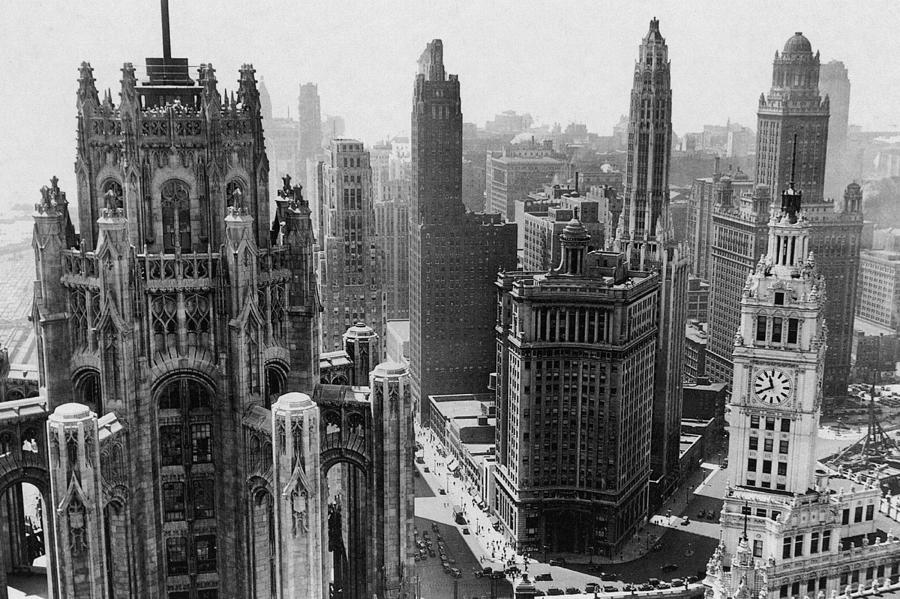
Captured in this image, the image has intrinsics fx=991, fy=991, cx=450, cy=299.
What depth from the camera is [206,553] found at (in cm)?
4344

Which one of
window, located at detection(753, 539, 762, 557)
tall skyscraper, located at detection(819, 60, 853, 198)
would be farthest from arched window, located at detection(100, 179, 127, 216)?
tall skyscraper, located at detection(819, 60, 853, 198)

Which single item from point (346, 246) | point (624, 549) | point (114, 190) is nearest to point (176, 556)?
point (114, 190)

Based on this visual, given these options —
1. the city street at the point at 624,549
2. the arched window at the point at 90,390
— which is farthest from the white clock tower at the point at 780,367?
the arched window at the point at 90,390

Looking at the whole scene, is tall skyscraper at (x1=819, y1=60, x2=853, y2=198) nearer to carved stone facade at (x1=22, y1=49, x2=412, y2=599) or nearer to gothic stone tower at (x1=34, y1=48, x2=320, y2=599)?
carved stone facade at (x1=22, y1=49, x2=412, y2=599)

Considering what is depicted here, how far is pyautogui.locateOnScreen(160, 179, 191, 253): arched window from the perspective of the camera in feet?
136

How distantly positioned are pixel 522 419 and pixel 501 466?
15.1m

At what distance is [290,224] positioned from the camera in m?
43.8

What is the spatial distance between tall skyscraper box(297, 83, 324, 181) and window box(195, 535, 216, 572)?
65125mm

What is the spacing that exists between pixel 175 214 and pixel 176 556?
14.8 m

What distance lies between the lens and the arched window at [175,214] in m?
41.4

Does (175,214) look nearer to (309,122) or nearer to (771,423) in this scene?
(771,423)

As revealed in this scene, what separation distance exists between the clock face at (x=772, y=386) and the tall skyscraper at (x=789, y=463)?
12cm

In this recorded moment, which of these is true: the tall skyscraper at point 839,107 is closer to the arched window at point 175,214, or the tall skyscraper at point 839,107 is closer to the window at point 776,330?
the window at point 776,330

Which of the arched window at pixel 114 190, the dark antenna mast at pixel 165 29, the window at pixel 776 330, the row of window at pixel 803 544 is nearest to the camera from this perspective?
the arched window at pixel 114 190
